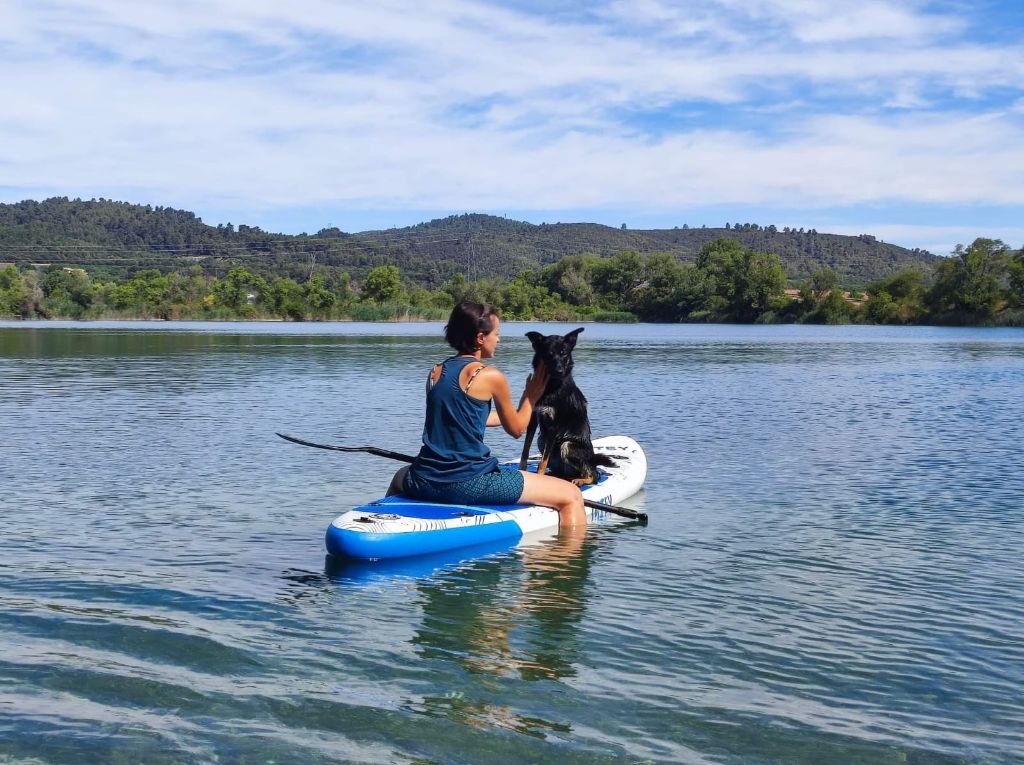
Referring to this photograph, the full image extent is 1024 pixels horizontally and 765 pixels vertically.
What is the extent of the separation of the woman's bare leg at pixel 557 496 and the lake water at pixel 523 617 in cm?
30

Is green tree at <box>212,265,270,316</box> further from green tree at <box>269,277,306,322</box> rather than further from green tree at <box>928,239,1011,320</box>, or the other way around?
green tree at <box>928,239,1011,320</box>

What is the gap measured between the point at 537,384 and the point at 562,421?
1.19 m

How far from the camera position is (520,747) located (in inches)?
Answer: 205

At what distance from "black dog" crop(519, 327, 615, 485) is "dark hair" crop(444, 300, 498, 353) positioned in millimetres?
1153

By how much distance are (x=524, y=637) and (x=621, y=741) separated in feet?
5.54

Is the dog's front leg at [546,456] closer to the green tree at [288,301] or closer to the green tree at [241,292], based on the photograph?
the green tree at [288,301]

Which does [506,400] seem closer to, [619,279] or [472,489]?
[472,489]

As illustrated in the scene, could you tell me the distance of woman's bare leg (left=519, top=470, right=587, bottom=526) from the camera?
9344 mm

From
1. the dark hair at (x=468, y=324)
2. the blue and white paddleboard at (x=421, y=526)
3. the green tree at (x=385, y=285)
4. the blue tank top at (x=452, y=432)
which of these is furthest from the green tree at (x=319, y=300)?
the dark hair at (x=468, y=324)

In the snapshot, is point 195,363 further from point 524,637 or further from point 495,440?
point 524,637

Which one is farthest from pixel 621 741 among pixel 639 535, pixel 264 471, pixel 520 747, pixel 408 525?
pixel 264 471

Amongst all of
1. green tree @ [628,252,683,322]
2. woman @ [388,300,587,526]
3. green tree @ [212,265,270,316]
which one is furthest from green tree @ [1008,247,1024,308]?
woman @ [388,300,587,526]

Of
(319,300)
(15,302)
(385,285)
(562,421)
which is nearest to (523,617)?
(562,421)

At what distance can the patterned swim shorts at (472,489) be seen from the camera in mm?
8904
